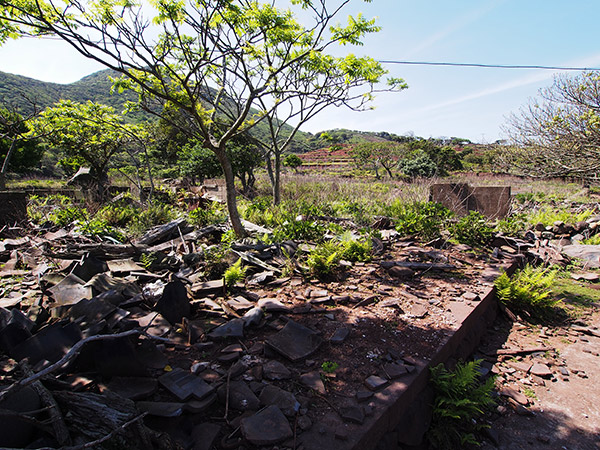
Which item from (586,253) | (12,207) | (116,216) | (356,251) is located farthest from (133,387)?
(586,253)

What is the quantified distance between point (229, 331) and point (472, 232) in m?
4.59

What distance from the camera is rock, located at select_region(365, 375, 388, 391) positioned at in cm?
183

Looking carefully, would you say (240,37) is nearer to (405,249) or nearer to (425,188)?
(405,249)

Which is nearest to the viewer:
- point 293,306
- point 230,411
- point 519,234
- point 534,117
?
point 230,411

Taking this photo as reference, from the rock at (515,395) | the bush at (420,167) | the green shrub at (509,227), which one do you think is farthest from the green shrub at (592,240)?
the bush at (420,167)

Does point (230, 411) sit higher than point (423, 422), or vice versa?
point (230, 411)

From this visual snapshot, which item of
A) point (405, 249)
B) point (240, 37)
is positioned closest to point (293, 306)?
point (405, 249)

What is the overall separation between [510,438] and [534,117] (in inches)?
469

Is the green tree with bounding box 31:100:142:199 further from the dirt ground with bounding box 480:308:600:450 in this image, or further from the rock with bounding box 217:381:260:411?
the dirt ground with bounding box 480:308:600:450

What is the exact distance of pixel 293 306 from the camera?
2.93 metres

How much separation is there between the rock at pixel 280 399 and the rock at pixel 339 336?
0.69 meters

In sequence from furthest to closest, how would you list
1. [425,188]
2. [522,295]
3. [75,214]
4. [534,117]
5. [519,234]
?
[534,117] → [425,188] → [75,214] → [519,234] → [522,295]

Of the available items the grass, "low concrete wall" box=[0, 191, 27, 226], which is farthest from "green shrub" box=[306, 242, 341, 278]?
"low concrete wall" box=[0, 191, 27, 226]

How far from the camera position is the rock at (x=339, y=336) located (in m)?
2.35
